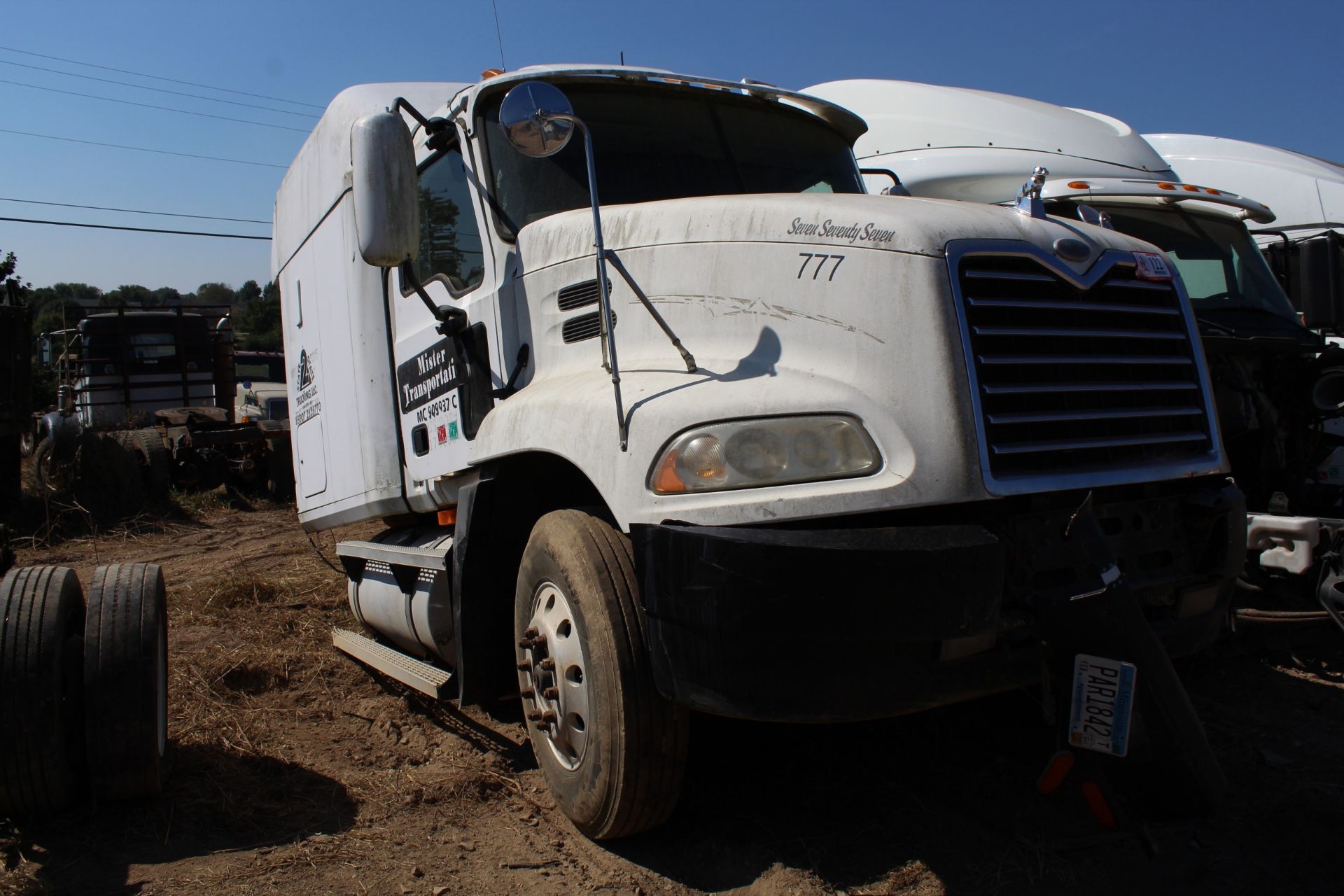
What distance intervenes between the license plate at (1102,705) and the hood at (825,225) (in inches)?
45.8

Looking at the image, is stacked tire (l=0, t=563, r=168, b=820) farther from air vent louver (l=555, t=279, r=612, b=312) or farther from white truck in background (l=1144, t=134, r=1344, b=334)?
white truck in background (l=1144, t=134, r=1344, b=334)

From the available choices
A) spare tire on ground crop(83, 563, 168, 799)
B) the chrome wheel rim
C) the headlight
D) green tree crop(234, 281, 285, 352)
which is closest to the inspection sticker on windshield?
the headlight

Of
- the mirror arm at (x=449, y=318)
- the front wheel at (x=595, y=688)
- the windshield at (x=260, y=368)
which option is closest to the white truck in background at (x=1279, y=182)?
the mirror arm at (x=449, y=318)

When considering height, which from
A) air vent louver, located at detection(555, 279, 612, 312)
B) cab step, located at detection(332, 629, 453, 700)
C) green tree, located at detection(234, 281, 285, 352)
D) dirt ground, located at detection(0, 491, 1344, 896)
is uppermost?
A: green tree, located at detection(234, 281, 285, 352)

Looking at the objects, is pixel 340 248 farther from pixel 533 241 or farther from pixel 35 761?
pixel 35 761

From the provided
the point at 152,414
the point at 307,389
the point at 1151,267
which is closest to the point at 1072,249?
the point at 1151,267

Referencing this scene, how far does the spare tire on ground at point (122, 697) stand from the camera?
11.6 feet

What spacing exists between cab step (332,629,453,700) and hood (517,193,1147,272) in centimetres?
174

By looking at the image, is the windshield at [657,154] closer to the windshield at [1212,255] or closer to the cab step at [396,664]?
the cab step at [396,664]

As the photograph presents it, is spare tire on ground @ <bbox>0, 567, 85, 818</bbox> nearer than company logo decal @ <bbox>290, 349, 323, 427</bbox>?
Yes

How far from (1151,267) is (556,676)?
2305 mm

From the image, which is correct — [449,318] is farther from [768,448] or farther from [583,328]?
[768,448]

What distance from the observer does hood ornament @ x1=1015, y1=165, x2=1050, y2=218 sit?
324cm

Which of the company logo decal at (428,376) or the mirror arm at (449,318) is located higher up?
the mirror arm at (449,318)
